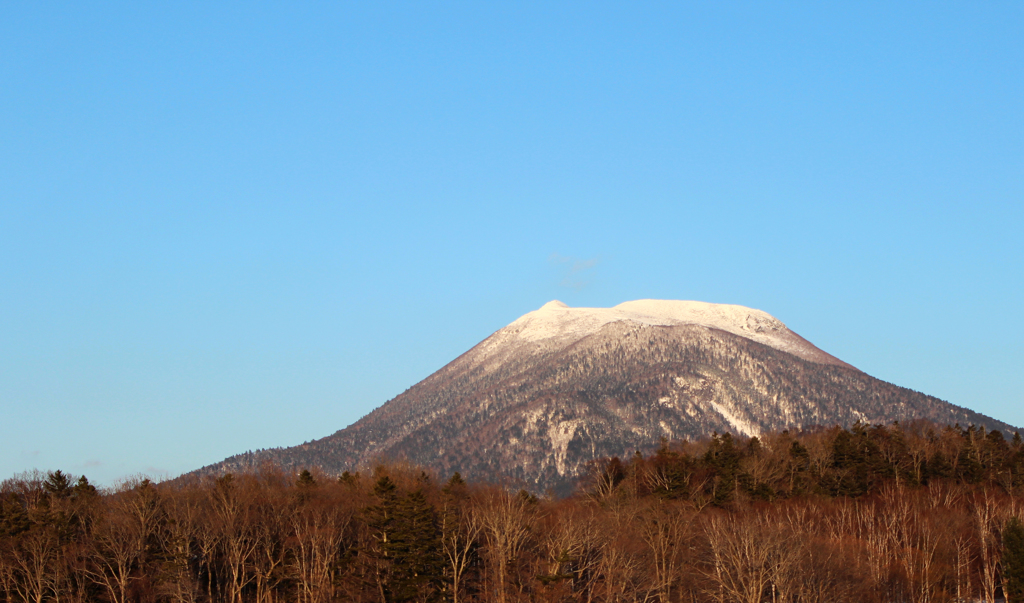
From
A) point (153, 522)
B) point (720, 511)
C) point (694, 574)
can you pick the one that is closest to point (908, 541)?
point (720, 511)

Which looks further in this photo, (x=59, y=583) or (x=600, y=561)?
(x=600, y=561)

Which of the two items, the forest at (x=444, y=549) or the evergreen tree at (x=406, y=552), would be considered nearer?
the evergreen tree at (x=406, y=552)

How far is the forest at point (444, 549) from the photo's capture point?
96.9 metres

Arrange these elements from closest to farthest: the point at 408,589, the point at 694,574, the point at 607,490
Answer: the point at 408,589 < the point at 694,574 < the point at 607,490

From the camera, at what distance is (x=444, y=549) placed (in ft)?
345

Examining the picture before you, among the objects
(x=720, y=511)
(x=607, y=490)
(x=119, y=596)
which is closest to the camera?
(x=119, y=596)

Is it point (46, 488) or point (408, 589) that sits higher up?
point (46, 488)

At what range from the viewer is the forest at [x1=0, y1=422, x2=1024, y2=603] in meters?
96.9

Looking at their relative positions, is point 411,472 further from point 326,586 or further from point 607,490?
point 326,586

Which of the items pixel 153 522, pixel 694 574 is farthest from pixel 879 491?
pixel 153 522

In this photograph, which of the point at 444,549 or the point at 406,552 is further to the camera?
the point at 444,549

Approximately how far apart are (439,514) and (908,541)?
181 ft

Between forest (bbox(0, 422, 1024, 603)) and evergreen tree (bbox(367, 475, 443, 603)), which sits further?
forest (bbox(0, 422, 1024, 603))

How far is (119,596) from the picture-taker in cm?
9994
